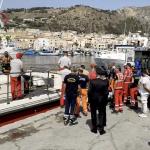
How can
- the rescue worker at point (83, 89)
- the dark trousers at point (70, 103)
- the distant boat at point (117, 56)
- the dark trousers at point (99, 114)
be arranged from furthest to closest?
the distant boat at point (117, 56) → the rescue worker at point (83, 89) → the dark trousers at point (70, 103) → the dark trousers at point (99, 114)

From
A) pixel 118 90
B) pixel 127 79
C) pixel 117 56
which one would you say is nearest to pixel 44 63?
pixel 117 56

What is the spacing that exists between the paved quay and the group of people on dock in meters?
0.39

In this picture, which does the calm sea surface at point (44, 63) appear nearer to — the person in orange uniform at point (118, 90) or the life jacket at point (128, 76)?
the life jacket at point (128, 76)

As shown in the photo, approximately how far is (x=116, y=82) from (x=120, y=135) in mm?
2949

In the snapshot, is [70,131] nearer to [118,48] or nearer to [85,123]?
[85,123]

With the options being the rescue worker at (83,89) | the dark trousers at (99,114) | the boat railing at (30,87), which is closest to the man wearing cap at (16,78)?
→ the boat railing at (30,87)

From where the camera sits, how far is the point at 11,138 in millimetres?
9875

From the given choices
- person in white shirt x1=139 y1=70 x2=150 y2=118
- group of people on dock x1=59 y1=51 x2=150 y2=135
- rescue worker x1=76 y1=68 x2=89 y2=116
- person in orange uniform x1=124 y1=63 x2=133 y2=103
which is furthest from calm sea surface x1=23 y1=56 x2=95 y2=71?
person in white shirt x1=139 y1=70 x2=150 y2=118

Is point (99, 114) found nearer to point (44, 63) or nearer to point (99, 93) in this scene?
point (99, 93)

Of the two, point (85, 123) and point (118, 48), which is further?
point (118, 48)

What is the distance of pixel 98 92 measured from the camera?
33.2ft

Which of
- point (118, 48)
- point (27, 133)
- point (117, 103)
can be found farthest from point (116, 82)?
point (118, 48)

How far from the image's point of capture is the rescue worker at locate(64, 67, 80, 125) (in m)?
10.9

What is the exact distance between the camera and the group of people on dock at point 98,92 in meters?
10.2
